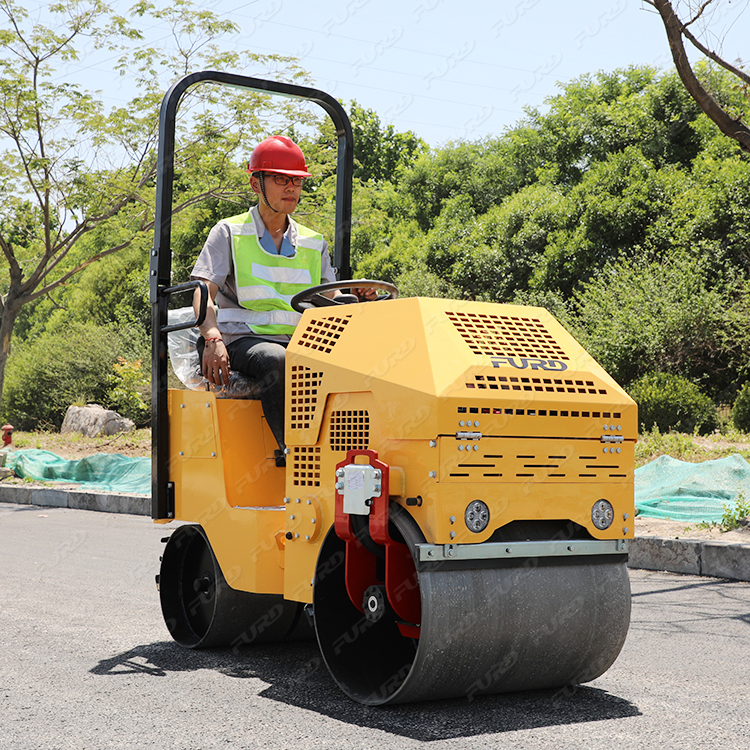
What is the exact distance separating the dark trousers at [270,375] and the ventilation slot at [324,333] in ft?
1.10

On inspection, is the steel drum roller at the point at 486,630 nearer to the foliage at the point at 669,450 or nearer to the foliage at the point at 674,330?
the foliage at the point at 669,450

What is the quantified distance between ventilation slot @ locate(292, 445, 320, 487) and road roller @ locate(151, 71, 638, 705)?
0.04 feet

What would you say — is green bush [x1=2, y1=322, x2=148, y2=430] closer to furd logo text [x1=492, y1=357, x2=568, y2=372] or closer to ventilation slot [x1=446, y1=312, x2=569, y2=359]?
ventilation slot [x1=446, y1=312, x2=569, y2=359]

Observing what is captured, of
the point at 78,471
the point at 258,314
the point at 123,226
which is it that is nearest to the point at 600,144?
the point at 123,226

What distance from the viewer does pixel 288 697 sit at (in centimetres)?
371

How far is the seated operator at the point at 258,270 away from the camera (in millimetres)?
4543

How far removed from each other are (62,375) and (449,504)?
25230mm

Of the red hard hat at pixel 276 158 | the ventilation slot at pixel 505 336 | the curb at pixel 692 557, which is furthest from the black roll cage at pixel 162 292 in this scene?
the curb at pixel 692 557

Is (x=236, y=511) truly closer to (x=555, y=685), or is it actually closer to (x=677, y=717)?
(x=555, y=685)

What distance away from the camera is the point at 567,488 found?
11.6ft

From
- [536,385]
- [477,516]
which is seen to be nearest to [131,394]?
[536,385]

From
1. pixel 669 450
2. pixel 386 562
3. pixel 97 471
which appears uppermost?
pixel 669 450

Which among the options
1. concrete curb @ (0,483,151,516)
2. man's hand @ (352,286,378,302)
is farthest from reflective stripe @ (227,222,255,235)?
concrete curb @ (0,483,151,516)

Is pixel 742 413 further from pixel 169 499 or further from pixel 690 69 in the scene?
pixel 169 499
